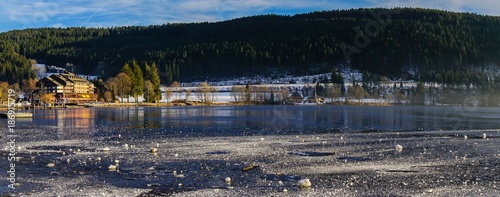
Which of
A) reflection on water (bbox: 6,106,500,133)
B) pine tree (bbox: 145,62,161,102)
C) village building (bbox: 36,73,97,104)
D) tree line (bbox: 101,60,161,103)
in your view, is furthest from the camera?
village building (bbox: 36,73,97,104)

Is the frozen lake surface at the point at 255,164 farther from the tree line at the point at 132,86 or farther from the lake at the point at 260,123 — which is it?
the tree line at the point at 132,86

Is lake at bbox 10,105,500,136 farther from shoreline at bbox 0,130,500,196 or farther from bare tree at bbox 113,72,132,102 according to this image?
bare tree at bbox 113,72,132,102

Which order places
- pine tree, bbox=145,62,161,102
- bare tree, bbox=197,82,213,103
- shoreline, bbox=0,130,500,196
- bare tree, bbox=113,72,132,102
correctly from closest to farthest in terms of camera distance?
shoreline, bbox=0,130,500,196
bare tree, bbox=113,72,132,102
pine tree, bbox=145,62,161,102
bare tree, bbox=197,82,213,103

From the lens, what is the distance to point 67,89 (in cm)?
16062

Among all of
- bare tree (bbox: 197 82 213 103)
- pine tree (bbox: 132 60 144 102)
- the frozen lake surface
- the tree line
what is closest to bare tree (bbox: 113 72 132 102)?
the tree line

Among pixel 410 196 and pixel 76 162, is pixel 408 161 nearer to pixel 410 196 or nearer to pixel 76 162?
pixel 410 196

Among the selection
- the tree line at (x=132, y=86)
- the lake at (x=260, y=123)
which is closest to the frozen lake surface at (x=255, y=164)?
the lake at (x=260, y=123)

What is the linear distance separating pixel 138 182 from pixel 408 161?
42.2 feet

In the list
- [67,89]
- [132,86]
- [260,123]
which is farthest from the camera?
[67,89]

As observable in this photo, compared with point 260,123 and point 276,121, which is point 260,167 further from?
point 276,121

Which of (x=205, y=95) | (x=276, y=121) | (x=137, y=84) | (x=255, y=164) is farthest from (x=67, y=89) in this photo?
(x=255, y=164)

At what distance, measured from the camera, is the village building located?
518 ft

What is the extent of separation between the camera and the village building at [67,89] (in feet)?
518

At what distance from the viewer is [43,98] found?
5664 inches
